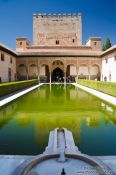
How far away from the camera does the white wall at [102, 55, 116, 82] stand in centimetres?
2645

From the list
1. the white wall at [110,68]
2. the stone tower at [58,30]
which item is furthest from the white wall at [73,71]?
the stone tower at [58,30]

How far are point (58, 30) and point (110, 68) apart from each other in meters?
16.5

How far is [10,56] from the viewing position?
28.9 meters

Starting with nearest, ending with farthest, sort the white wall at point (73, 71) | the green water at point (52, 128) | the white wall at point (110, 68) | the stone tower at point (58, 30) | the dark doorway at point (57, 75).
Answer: the green water at point (52, 128) → the white wall at point (110, 68) → the white wall at point (73, 71) → the dark doorway at point (57, 75) → the stone tower at point (58, 30)

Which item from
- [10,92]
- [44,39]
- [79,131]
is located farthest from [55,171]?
[44,39]

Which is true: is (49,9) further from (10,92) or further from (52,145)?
(52,145)

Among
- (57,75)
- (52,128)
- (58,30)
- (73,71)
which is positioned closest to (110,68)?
(73,71)

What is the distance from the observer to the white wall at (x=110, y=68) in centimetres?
2645

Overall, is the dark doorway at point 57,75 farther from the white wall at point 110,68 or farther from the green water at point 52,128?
the green water at point 52,128

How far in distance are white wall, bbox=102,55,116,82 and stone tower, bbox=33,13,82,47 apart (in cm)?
1107

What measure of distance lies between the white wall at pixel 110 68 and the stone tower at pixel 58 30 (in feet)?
36.3

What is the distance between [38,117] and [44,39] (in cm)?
3485

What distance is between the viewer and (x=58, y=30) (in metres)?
40.7

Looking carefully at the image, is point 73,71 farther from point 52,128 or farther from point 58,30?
point 52,128
